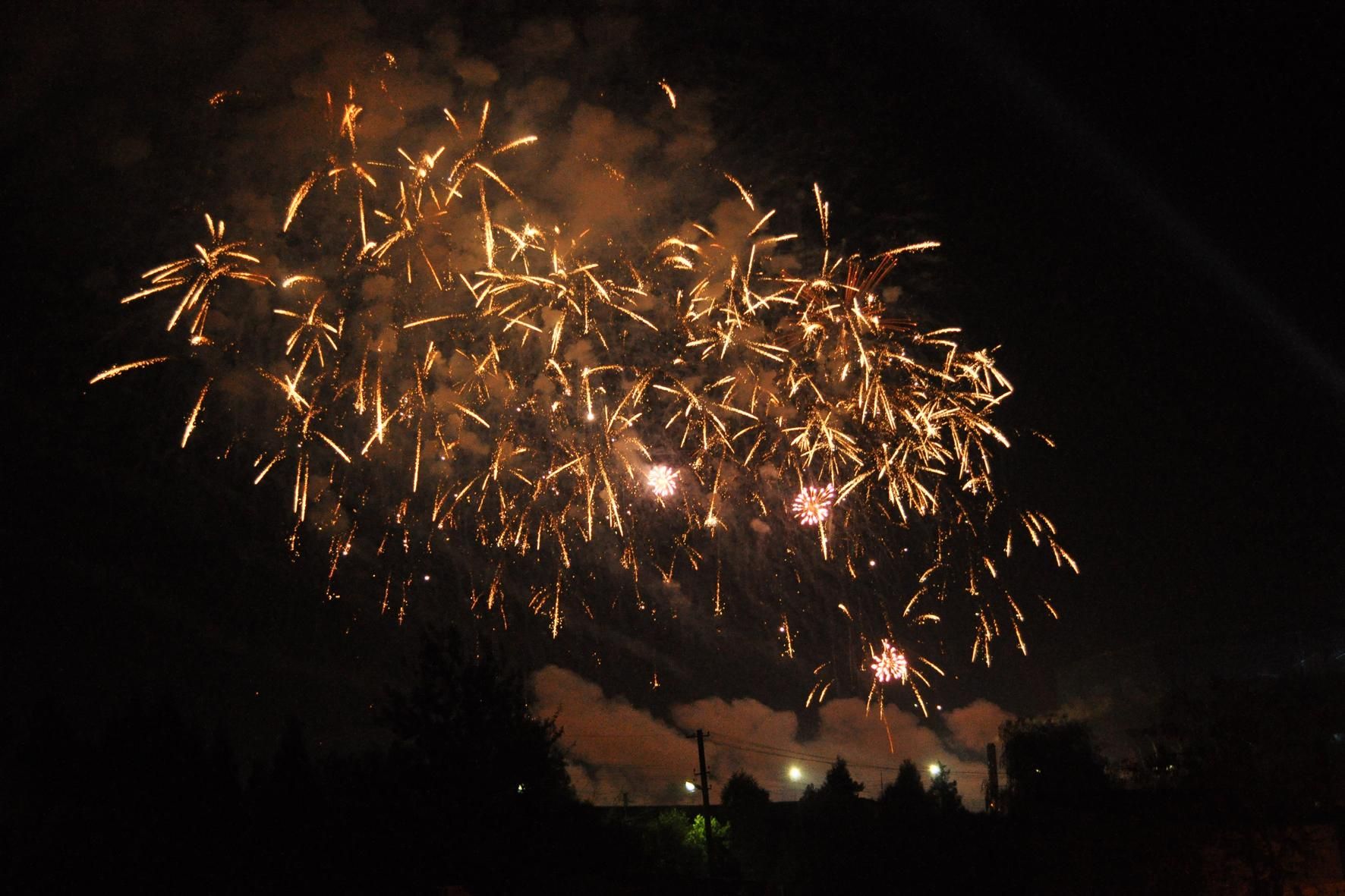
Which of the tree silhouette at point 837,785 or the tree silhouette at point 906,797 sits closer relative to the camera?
the tree silhouette at point 906,797

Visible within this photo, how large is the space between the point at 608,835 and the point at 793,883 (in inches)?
221

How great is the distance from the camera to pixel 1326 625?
145 ft

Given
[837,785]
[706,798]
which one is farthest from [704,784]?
[837,785]

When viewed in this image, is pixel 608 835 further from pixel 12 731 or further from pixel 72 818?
pixel 12 731

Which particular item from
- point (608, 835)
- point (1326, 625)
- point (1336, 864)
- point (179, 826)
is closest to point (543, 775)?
point (608, 835)

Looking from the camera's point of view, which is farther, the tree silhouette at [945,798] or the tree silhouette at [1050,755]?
the tree silhouette at [1050,755]

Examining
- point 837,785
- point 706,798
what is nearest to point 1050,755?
point 837,785

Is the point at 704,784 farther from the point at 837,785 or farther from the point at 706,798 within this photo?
the point at 837,785

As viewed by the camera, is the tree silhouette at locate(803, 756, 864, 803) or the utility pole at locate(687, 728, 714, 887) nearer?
the utility pole at locate(687, 728, 714, 887)

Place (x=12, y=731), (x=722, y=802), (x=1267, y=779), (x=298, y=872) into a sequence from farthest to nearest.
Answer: (x=722, y=802) < (x=12, y=731) < (x=298, y=872) < (x=1267, y=779)

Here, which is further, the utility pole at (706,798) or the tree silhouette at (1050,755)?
the tree silhouette at (1050,755)

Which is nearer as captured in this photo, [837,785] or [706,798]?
[706,798]

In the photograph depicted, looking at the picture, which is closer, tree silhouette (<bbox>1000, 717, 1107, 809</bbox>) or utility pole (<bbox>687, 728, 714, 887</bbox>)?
utility pole (<bbox>687, 728, 714, 887</bbox>)

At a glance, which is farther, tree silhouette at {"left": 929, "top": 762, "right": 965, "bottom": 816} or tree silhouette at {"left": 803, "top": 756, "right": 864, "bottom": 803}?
tree silhouette at {"left": 803, "top": 756, "right": 864, "bottom": 803}
